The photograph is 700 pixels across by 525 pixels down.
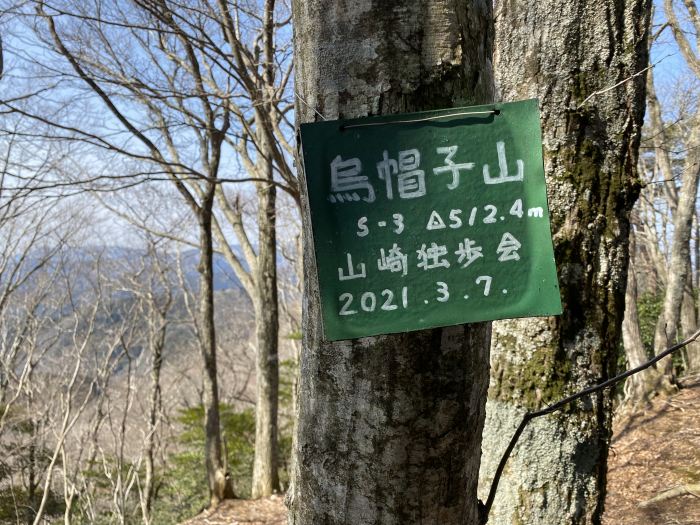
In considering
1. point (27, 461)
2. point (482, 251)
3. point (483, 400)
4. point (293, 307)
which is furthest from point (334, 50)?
point (293, 307)

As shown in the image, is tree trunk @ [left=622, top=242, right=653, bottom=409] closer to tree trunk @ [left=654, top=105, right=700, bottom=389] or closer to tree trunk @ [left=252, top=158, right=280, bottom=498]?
tree trunk @ [left=654, top=105, right=700, bottom=389]

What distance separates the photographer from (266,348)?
262 inches

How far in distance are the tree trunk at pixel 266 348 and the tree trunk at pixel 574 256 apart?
5.06m

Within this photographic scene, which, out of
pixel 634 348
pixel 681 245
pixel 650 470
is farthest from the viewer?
pixel 634 348

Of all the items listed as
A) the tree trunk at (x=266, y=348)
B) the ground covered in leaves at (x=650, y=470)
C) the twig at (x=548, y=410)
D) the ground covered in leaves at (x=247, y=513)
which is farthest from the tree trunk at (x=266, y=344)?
the twig at (x=548, y=410)

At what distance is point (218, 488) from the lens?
651 centimetres

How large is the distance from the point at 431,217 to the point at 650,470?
467 cm

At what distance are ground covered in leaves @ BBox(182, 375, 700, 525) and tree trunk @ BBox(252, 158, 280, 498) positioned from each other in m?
0.37

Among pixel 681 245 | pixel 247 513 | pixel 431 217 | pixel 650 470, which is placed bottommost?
pixel 247 513


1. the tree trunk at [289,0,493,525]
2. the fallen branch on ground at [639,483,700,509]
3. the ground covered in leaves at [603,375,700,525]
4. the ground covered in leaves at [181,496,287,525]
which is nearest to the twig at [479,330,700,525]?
the tree trunk at [289,0,493,525]

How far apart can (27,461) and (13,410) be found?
0.92m

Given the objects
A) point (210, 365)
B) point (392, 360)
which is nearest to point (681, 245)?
point (210, 365)

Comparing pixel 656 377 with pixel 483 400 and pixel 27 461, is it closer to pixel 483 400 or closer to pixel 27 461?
pixel 483 400

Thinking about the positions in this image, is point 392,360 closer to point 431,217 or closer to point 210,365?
point 431,217
